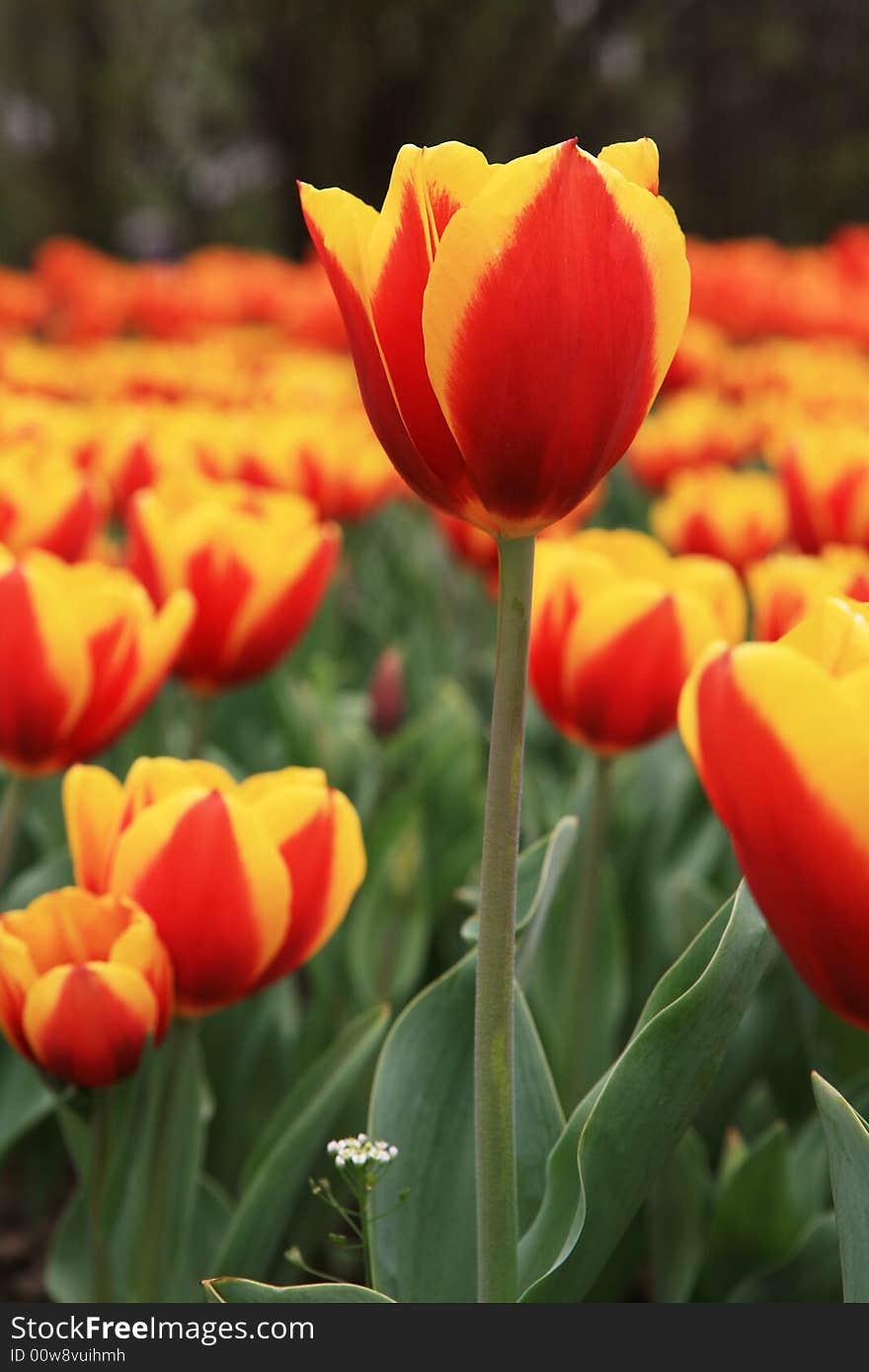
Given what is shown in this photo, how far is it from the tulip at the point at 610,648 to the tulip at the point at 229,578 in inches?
9.9

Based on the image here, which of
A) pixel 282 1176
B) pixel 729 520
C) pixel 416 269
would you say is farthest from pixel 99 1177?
pixel 729 520

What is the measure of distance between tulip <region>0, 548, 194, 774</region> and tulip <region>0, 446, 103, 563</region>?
338 mm

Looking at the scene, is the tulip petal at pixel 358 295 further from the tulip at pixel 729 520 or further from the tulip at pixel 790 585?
the tulip at pixel 729 520

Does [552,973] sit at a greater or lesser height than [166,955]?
lesser

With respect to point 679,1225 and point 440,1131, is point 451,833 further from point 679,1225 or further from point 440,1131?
A: point 440,1131

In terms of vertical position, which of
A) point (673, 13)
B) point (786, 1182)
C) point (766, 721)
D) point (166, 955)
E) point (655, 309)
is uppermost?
point (655, 309)

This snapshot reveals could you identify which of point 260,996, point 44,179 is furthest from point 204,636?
point 44,179

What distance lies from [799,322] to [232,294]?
1.86 meters

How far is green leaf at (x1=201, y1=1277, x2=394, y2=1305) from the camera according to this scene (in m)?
0.66

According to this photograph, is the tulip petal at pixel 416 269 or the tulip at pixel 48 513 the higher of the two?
the tulip petal at pixel 416 269

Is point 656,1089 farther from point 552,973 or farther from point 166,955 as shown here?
point 552,973

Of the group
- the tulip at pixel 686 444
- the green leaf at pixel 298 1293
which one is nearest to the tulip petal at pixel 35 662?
the green leaf at pixel 298 1293

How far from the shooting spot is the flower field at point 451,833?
0.58 metres

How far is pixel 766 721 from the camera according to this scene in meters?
0.54
